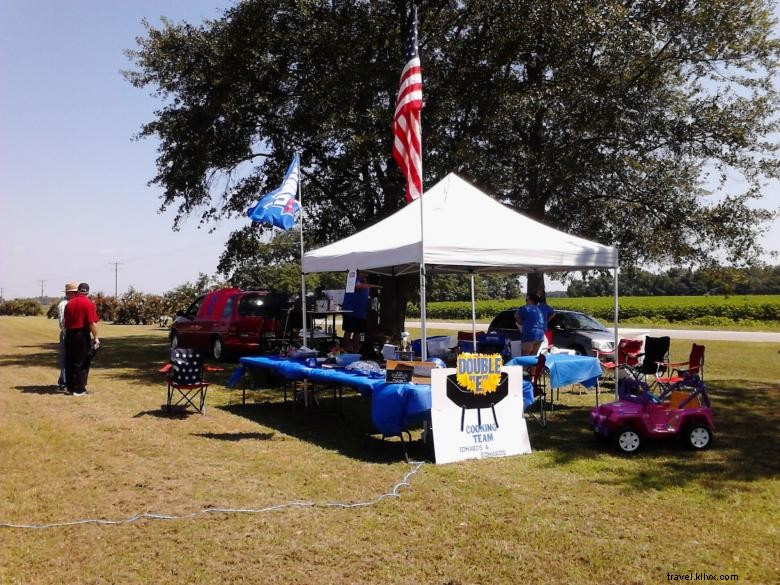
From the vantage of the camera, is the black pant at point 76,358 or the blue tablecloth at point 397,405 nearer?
the blue tablecloth at point 397,405

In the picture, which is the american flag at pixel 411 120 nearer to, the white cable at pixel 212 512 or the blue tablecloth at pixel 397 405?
the blue tablecloth at pixel 397 405

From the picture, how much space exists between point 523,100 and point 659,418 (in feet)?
25.9

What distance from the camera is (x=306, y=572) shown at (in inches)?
154

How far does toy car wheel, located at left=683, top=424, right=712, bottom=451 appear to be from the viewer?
6.97m

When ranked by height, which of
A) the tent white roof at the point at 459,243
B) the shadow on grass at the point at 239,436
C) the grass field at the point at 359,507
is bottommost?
the grass field at the point at 359,507

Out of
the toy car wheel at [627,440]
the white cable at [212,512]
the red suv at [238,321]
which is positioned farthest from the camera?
the red suv at [238,321]

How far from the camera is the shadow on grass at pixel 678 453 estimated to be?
594cm

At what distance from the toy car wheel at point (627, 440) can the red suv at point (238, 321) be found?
790cm

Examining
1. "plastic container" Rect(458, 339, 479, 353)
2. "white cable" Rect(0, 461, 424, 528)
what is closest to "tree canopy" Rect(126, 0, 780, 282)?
"plastic container" Rect(458, 339, 479, 353)

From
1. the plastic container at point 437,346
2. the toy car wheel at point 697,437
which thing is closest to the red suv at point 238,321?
the plastic container at point 437,346

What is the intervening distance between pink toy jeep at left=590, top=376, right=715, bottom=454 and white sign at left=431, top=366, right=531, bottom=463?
3.03ft

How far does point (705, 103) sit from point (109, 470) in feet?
45.6

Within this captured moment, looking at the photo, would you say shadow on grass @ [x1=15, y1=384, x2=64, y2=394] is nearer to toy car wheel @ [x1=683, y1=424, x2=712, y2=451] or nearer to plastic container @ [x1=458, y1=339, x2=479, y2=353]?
plastic container @ [x1=458, y1=339, x2=479, y2=353]

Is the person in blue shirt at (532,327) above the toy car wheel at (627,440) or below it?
above
